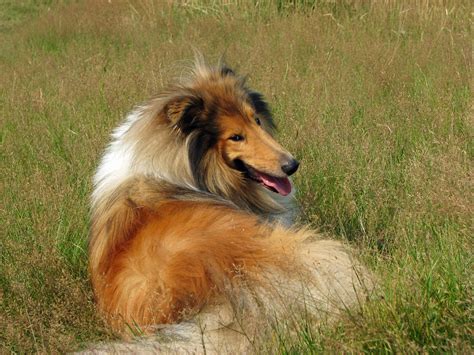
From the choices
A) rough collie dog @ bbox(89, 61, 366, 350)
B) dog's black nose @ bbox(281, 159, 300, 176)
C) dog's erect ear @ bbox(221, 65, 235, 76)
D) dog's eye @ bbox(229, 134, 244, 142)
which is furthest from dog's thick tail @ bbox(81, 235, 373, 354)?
dog's erect ear @ bbox(221, 65, 235, 76)

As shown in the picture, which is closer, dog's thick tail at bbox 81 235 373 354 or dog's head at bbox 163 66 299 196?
dog's thick tail at bbox 81 235 373 354

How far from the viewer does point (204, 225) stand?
3.45m

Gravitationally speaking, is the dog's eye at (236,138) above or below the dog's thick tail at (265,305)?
above

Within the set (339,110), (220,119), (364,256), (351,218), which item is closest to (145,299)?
(364,256)

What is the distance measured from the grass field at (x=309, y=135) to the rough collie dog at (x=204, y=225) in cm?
19

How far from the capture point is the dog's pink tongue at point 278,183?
Result: 426 centimetres

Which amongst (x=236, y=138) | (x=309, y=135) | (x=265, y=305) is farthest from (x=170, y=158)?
(x=309, y=135)

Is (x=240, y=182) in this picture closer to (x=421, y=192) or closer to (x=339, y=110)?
(x=421, y=192)

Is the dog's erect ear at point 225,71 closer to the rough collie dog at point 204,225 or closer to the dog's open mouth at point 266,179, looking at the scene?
the rough collie dog at point 204,225

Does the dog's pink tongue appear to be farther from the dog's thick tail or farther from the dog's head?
the dog's thick tail

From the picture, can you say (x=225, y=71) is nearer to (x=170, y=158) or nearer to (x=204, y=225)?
(x=170, y=158)

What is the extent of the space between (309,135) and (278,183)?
145 centimetres

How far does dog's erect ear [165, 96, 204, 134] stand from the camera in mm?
4078

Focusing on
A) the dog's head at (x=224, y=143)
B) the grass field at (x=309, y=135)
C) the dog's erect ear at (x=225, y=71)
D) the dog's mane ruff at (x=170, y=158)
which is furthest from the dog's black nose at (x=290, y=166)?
the dog's erect ear at (x=225, y=71)
